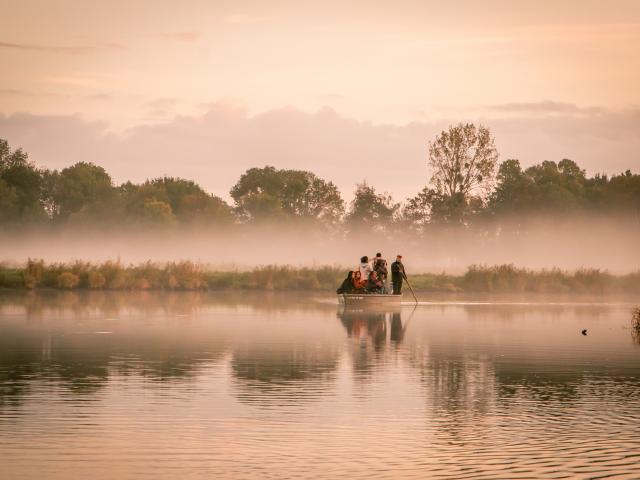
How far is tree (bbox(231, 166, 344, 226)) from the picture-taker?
455 ft

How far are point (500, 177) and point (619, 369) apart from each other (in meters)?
106

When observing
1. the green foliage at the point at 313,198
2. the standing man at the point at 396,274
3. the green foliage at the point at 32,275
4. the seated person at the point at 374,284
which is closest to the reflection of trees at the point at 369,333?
the seated person at the point at 374,284

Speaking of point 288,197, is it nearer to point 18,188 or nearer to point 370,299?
point 18,188

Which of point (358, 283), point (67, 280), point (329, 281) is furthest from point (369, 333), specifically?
point (329, 281)

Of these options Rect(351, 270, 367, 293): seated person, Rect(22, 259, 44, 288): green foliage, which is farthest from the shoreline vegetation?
Rect(351, 270, 367, 293): seated person

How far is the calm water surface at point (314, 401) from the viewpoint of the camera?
47.9ft

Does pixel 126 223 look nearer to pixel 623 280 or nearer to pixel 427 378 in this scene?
pixel 623 280

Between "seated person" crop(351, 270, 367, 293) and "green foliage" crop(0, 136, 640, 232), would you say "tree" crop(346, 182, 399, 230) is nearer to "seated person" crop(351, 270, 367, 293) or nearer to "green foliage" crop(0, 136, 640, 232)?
"green foliage" crop(0, 136, 640, 232)

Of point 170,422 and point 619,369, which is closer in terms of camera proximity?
point 170,422

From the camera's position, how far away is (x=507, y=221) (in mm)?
116625

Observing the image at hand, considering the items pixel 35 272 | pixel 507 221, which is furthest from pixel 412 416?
pixel 507 221

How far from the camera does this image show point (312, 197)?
5605 inches

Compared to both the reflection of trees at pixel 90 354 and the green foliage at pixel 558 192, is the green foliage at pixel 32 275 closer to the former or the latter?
the reflection of trees at pixel 90 354

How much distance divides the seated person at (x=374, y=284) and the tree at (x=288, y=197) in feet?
282
